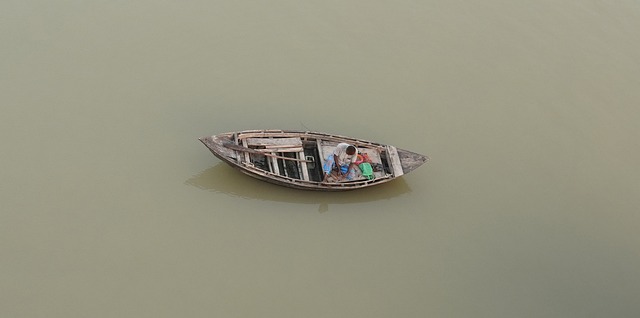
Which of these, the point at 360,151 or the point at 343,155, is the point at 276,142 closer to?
the point at 343,155

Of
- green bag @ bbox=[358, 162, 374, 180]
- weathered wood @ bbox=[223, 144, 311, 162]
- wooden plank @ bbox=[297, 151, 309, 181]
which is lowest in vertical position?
green bag @ bbox=[358, 162, 374, 180]

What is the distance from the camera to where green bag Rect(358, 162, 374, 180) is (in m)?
10.0

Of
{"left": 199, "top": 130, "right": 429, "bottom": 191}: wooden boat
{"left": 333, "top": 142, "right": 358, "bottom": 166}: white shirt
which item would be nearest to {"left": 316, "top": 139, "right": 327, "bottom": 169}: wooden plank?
{"left": 199, "top": 130, "right": 429, "bottom": 191}: wooden boat

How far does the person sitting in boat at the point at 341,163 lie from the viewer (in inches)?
384

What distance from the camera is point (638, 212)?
10.5 m

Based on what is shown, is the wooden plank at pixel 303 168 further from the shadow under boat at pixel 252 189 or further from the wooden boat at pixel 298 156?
the shadow under boat at pixel 252 189

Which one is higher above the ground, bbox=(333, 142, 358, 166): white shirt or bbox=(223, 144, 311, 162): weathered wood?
bbox=(223, 144, 311, 162): weathered wood

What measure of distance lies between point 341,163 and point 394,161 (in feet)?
3.16

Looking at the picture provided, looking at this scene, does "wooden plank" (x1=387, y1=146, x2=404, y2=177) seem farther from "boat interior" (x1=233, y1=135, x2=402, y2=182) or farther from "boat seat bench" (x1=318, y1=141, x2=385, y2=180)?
"boat seat bench" (x1=318, y1=141, x2=385, y2=180)

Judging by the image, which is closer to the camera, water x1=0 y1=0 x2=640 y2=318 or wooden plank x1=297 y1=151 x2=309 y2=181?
water x1=0 y1=0 x2=640 y2=318

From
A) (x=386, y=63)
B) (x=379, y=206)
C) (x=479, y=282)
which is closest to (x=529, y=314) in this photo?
(x=479, y=282)

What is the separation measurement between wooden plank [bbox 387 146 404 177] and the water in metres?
0.43

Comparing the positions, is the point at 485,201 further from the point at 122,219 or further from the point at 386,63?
the point at 122,219

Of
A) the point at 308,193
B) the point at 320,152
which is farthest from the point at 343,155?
the point at 308,193
